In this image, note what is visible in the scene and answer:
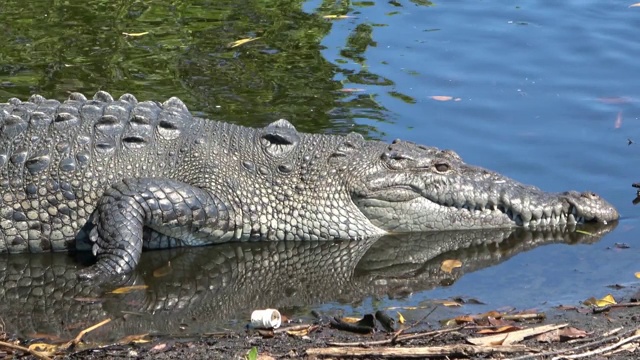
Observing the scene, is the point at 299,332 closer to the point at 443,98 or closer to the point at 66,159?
the point at 66,159

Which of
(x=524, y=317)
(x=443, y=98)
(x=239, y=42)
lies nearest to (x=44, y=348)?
(x=524, y=317)

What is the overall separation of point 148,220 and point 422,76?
14.8 feet

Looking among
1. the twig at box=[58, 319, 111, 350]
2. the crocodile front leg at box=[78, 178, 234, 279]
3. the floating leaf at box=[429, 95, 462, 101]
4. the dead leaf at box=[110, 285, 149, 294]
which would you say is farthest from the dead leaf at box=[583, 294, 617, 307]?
the floating leaf at box=[429, 95, 462, 101]

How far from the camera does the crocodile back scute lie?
8.15 m

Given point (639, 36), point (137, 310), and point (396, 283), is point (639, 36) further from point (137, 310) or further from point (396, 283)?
point (137, 310)

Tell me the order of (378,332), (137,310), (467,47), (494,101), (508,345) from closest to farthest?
1. (508,345)
2. (378,332)
3. (137,310)
4. (494,101)
5. (467,47)

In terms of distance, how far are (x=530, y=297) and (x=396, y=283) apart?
0.92 metres

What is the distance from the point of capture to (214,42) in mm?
12906

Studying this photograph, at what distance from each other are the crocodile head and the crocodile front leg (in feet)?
3.72

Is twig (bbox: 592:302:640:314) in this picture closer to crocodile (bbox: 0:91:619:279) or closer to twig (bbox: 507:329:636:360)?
twig (bbox: 507:329:636:360)

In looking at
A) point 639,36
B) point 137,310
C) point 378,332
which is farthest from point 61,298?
point 639,36

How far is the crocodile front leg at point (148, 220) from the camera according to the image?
785 cm

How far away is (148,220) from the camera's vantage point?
26.7 ft

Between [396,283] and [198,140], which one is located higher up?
[198,140]
